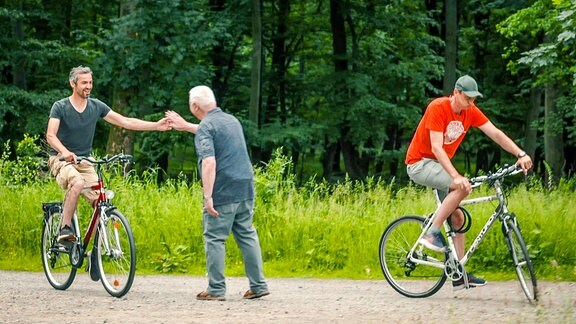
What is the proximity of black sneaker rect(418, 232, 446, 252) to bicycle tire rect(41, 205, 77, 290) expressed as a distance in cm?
353

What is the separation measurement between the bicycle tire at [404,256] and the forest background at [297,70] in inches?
530

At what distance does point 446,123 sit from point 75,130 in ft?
11.8

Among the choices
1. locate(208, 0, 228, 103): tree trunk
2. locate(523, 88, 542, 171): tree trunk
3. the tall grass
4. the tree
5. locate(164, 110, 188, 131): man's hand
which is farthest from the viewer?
locate(208, 0, 228, 103): tree trunk

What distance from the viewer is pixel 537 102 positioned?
34.0 m

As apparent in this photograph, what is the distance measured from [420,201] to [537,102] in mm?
21682

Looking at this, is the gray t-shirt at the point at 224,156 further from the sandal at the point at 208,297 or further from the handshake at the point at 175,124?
the sandal at the point at 208,297

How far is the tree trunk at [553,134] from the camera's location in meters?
28.3

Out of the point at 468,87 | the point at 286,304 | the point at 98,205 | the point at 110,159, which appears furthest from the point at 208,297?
the point at 468,87

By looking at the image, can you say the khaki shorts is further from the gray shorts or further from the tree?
the tree

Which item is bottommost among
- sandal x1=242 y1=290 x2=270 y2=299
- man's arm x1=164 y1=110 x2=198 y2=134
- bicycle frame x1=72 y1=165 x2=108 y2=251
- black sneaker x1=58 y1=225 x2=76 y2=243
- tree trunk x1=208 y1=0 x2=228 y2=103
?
sandal x1=242 y1=290 x2=270 y2=299

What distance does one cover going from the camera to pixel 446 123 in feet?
30.2

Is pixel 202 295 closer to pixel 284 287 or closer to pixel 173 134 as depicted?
pixel 284 287

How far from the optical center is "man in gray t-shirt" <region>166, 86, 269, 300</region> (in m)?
9.13

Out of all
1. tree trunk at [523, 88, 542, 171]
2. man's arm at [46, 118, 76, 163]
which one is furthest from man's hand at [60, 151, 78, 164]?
tree trunk at [523, 88, 542, 171]
